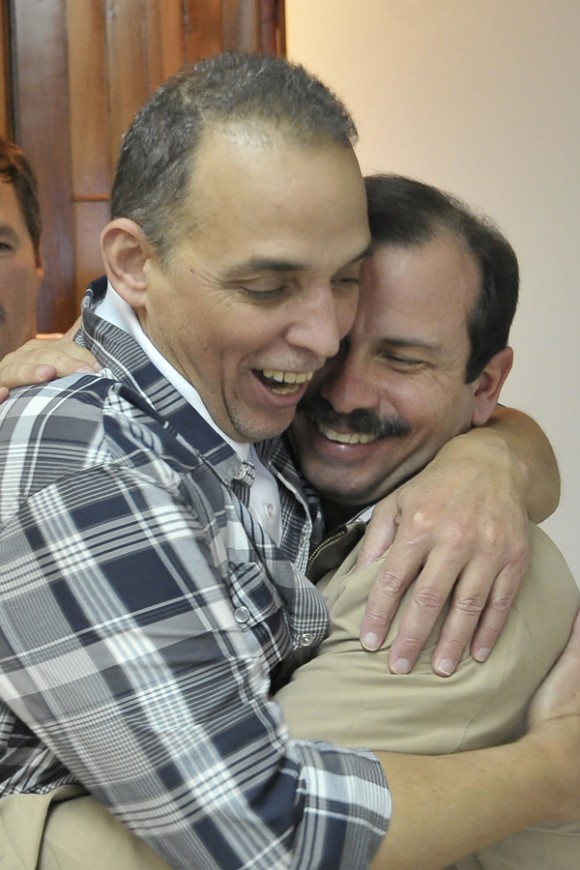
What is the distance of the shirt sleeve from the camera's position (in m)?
0.94

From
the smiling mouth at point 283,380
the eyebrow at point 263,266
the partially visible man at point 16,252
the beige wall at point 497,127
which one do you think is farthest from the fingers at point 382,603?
the beige wall at point 497,127

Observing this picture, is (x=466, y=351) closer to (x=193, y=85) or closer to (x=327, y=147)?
(x=327, y=147)

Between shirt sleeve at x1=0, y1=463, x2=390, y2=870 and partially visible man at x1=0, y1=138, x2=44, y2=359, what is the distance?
118 cm

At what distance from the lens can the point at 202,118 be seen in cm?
114

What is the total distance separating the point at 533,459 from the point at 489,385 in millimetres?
147

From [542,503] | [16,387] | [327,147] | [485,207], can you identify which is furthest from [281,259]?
[485,207]

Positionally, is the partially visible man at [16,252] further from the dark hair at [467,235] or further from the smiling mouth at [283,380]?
the smiling mouth at [283,380]

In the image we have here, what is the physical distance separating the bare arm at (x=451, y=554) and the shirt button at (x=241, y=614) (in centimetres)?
16

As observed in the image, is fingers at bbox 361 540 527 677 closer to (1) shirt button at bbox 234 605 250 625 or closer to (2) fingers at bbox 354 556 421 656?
(2) fingers at bbox 354 556 421 656

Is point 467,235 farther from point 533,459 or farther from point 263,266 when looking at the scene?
point 263,266

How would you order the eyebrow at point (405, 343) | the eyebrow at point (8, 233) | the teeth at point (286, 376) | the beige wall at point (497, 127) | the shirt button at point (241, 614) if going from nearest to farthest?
1. the shirt button at point (241, 614)
2. the teeth at point (286, 376)
3. the eyebrow at point (405, 343)
4. the eyebrow at point (8, 233)
5. the beige wall at point (497, 127)

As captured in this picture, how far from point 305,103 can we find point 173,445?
41cm

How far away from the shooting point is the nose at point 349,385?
1.47 m

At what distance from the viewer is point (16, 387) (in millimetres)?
1200
